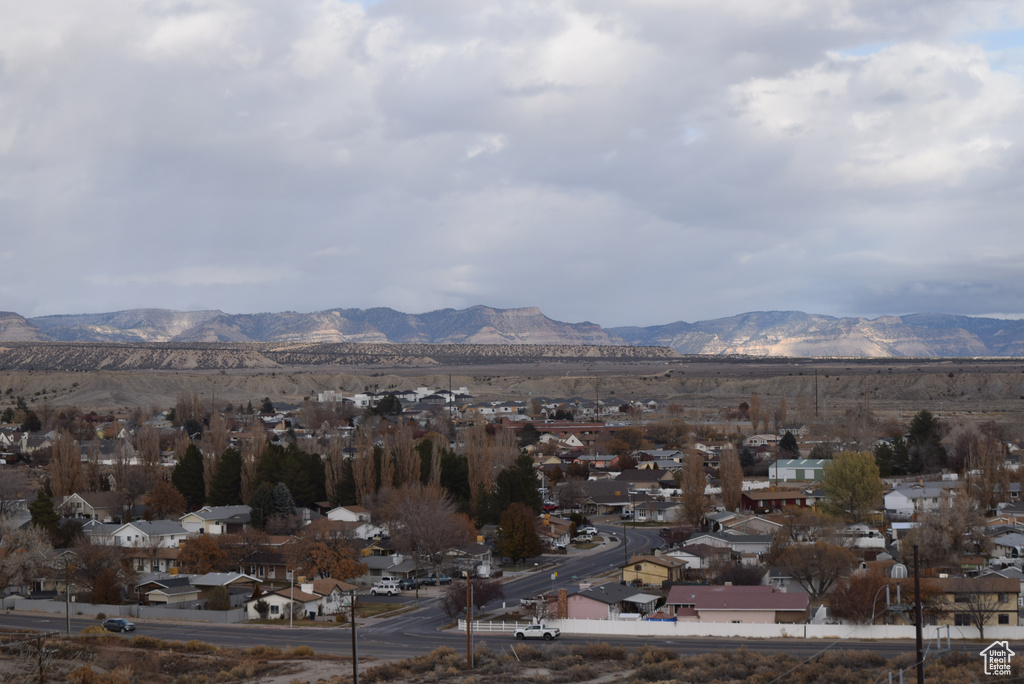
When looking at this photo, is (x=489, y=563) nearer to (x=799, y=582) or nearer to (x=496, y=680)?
(x=799, y=582)

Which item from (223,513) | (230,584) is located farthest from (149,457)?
(230,584)

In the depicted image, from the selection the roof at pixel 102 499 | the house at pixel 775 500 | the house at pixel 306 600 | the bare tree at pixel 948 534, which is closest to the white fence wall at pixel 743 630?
the house at pixel 306 600

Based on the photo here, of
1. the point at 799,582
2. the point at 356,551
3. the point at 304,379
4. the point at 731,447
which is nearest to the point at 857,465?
the point at 731,447

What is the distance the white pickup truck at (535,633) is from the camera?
1586 inches

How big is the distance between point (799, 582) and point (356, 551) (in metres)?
23.6

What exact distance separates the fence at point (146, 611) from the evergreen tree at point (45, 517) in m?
11.1

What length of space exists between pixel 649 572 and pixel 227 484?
33.1m

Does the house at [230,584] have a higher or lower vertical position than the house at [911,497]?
lower

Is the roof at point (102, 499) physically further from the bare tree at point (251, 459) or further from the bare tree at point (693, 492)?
the bare tree at point (693, 492)

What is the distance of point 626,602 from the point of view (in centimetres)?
4475

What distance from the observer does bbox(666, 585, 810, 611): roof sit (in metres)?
41.1

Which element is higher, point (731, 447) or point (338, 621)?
point (731, 447)

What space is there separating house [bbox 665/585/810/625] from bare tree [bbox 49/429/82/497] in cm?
4660

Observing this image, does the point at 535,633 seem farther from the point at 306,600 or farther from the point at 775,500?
the point at 775,500
